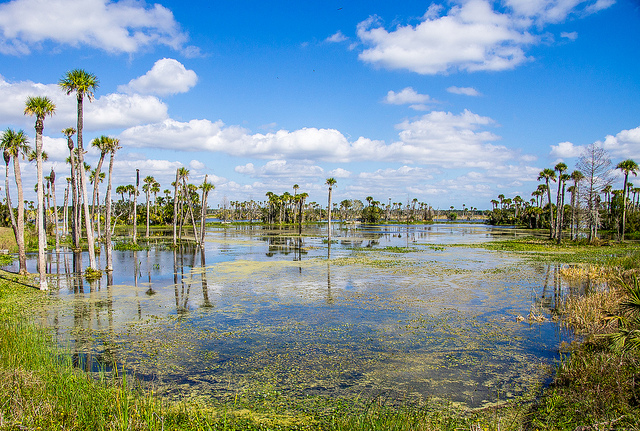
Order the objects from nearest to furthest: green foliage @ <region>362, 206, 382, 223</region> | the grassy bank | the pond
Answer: the grassy bank, the pond, green foliage @ <region>362, 206, 382, 223</region>

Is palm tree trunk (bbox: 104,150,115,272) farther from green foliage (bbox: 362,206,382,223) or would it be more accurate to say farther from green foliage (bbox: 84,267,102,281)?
green foliage (bbox: 362,206,382,223)

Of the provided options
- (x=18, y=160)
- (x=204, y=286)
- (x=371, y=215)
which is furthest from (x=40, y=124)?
(x=371, y=215)

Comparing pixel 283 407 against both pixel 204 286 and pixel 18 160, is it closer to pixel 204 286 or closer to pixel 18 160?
pixel 204 286

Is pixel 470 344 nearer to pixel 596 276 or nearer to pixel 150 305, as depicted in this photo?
pixel 150 305

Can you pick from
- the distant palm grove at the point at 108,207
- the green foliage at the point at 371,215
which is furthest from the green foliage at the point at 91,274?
the green foliage at the point at 371,215

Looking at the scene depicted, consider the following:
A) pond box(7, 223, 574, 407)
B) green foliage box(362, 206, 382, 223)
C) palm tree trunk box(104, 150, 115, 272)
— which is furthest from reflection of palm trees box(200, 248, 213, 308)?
green foliage box(362, 206, 382, 223)

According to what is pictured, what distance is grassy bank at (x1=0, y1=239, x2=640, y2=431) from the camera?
19.9 ft

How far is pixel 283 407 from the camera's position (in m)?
7.67

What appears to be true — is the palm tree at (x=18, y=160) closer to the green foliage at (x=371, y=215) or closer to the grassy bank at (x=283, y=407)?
the grassy bank at (x=283, y=407)

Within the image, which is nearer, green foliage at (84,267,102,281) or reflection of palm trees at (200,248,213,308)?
reflection of palm trees at (200,248,213,308)

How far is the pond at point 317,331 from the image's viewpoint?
8.95 m

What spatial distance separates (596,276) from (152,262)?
30232mm

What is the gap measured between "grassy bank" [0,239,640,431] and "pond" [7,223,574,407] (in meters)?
0.54

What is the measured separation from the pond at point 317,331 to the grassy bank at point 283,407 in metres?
0.54
